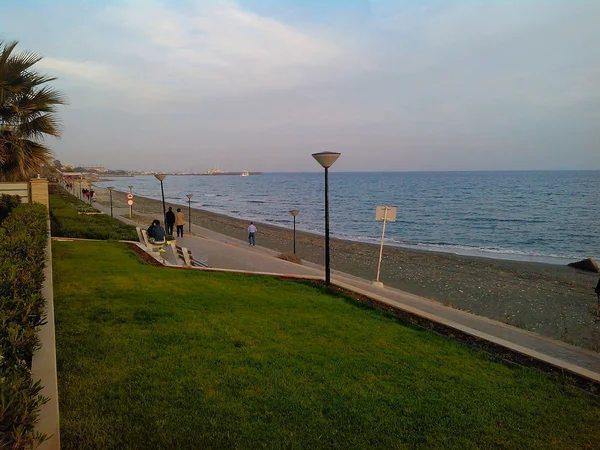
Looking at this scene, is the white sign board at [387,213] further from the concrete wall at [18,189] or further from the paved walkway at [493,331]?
the concrete wall at [18,189]

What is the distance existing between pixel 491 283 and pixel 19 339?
1687cm

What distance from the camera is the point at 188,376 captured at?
165 inches

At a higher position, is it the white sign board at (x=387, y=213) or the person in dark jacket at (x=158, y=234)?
the white sign board at (x=387, y=213)

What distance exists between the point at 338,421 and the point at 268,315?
3.12 meters

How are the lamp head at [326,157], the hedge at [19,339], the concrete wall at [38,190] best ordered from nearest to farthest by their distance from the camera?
the hedge at [19,339]
the lamp head at [326,157]
the concrete wall at [38,190]

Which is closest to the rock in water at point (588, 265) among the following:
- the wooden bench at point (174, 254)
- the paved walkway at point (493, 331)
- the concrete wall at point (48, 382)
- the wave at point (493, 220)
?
the paved walkway at point (493, 331)

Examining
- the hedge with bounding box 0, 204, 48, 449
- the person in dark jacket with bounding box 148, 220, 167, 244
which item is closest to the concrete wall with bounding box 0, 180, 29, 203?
the person in dark jacket with bounding box 148, 220, 167, 244

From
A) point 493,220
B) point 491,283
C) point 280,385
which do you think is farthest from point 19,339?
point 493,220

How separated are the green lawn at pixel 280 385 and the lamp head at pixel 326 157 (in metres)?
3.55

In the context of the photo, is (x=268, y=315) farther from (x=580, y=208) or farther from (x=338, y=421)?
(x=580, y=208)

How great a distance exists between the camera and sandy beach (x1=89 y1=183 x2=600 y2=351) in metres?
11.6

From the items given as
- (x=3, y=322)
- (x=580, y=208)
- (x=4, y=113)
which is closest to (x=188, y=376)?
(x=3, y=322)

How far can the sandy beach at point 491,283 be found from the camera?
38.1ft

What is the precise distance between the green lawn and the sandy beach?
18.5 feet
